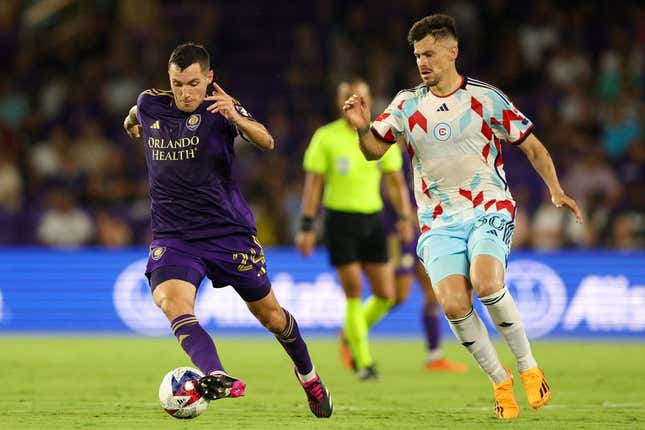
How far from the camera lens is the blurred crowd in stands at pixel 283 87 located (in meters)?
17.7

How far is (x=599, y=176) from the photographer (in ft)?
57.7

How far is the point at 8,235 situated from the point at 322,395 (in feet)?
36.0

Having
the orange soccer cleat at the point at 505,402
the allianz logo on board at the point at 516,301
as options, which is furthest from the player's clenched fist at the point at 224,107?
the allianz logo on board at the point at 516,301

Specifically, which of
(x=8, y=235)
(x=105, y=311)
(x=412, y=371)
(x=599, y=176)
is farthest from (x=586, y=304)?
(x=8, y=235)

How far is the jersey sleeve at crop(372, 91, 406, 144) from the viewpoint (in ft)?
26.1

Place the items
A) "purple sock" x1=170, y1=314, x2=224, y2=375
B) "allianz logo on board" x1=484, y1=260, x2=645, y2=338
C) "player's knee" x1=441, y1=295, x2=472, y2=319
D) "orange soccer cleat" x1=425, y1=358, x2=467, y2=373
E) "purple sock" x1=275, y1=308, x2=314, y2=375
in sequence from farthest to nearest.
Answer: "allianz logo on board" x1=484, y1=260, x2=645, y2=338
"orange soccer cleat" x1=425, y1=358, x2=467, y2=373
"purple sock" x1=275, y1=308, x2=314, y2=375
"player's knee" x1=441, y1=295, x2=472, y2=319
"purple sock" x1=170, y1=314, x2=224, y2=375

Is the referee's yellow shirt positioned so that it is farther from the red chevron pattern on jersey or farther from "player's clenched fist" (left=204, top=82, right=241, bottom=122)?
"player's clenched fist" (left=204, top=82, right=241, bottom=122)

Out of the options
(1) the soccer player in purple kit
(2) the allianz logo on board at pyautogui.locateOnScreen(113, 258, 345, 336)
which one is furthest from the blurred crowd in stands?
(1) the soccer player in purple kit

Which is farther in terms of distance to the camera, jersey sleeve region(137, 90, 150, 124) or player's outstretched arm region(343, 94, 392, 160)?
jersey sleeve region(137, 90, 150, 124)

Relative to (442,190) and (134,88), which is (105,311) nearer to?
(134,88)

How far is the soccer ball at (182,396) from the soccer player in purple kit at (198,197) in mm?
560

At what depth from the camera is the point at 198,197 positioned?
755 centimetres

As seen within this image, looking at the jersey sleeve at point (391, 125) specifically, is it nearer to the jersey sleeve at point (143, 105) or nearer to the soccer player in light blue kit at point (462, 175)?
the soccer player in light blue kit at point (462, 175)

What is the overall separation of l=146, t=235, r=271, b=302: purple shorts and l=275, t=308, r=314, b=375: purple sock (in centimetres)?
28
